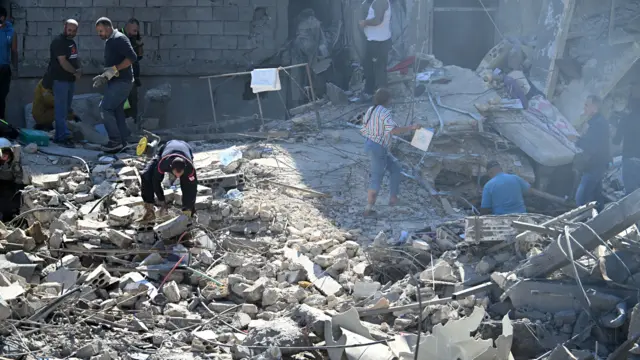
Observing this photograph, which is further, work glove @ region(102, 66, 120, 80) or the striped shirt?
work glove @ region(102, 66, 120, 80)

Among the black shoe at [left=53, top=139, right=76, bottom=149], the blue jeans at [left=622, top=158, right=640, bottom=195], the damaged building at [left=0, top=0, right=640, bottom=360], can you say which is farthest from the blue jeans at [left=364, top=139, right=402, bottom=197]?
the black shoe at [left=53, top=139, right=76, bottom=149]

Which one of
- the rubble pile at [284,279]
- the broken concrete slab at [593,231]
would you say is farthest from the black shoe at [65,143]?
the broken concrete slab at [593,231]

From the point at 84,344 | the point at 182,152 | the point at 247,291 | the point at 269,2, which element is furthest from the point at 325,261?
the point at 269,2

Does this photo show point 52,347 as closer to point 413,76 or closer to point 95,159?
point 95,159

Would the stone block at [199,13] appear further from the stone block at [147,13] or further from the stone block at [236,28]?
the stone block at [147,13]

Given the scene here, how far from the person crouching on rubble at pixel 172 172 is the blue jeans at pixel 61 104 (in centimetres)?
345

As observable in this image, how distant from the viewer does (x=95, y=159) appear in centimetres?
1196

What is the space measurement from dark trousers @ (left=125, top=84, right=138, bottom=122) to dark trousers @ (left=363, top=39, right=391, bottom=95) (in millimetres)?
3743

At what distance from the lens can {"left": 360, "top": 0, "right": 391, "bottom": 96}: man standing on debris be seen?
13.4m

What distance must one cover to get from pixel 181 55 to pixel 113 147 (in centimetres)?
436

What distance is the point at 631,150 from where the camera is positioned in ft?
37.9

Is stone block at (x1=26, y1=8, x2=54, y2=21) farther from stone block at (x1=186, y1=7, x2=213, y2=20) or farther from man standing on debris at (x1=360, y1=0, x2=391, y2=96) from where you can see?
man standing on debris at (x1=360, y1=0, x2=391, y2=96)

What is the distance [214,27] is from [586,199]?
7832 mm

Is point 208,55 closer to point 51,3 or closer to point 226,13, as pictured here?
point 226,13
